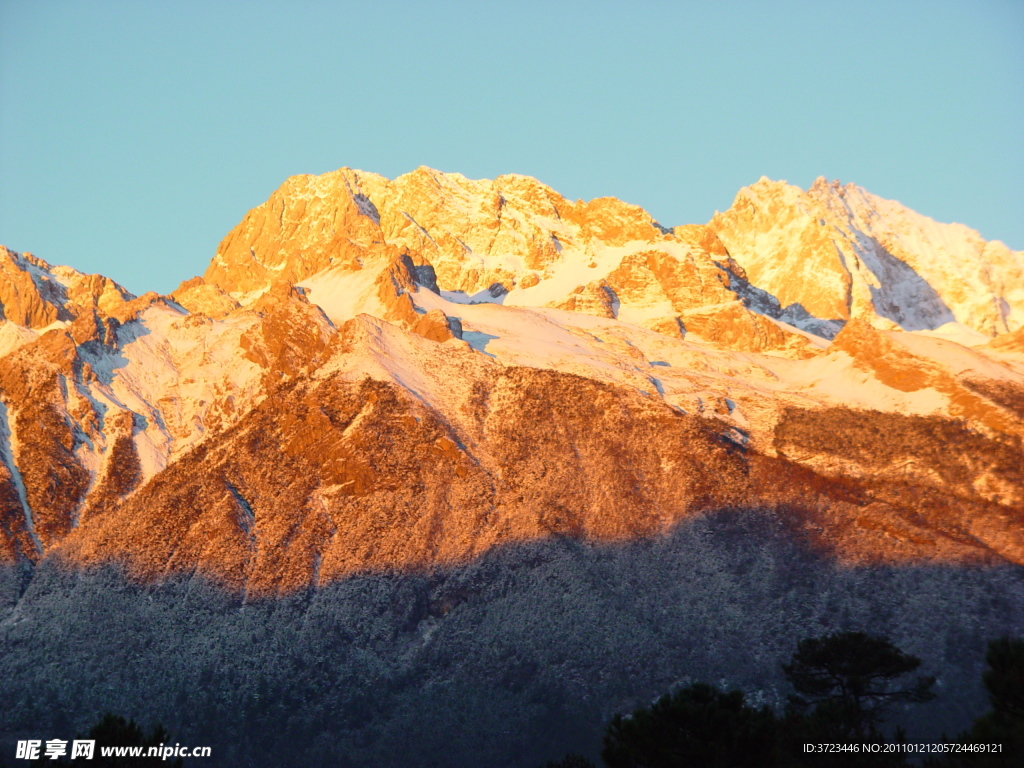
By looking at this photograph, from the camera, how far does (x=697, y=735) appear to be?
66.0 metres

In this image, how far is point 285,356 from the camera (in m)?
166

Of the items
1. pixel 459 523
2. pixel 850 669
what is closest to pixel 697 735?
pixel 850 669

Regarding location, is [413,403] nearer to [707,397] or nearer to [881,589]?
[707,397]

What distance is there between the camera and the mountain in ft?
361

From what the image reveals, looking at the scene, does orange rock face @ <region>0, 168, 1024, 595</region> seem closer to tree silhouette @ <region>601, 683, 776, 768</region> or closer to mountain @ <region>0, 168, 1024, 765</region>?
mountain @ <region>0, 168, 1024, 765</region>

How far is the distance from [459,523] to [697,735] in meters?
65.8

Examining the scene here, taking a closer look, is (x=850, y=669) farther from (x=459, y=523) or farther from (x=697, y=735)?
(x=459, y=523)

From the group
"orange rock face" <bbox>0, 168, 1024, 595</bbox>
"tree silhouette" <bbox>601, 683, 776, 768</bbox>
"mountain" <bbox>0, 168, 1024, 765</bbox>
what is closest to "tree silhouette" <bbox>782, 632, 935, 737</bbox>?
"tree silhouette" <bbox>601, 683, 776, 768</bbox>

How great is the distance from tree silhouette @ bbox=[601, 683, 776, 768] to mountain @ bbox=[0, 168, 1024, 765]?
35756 millimetres

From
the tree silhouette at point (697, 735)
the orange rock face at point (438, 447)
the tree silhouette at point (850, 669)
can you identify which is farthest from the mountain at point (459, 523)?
the tree silhouette at point (697, 735)

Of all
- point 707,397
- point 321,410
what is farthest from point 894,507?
point 321,410

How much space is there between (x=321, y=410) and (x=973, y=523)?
75098 mm

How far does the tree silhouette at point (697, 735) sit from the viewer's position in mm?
65125

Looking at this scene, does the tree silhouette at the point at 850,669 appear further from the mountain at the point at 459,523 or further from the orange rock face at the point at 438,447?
the orange rock face at the point at 438,447
